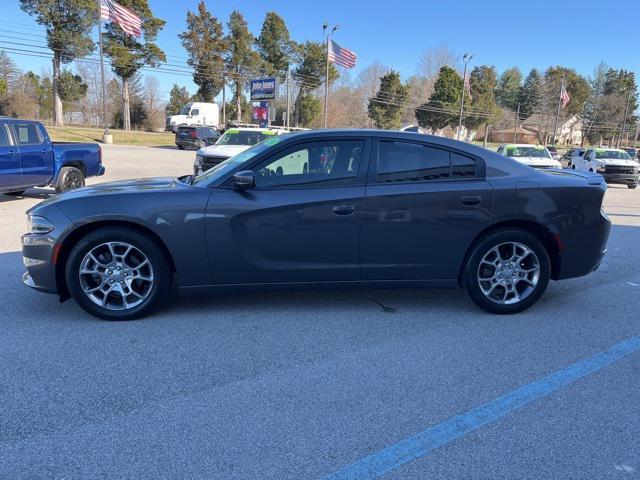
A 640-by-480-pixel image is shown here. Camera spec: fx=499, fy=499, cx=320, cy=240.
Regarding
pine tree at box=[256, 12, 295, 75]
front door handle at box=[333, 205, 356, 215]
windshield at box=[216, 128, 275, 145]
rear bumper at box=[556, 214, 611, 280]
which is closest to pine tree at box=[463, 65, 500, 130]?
pine tree at box=[256, 12, 295, 75]

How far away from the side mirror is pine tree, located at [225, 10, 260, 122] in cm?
5908

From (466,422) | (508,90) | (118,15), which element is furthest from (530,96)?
(466,422)

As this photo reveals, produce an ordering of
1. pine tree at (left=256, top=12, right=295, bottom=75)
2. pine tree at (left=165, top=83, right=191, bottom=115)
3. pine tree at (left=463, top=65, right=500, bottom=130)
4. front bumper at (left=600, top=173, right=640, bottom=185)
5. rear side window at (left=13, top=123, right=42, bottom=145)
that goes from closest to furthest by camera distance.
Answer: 1. rear side window at (left=13, top=123, right=42, bottom=145)
2. front bumper at (left=600, top=173, right=640, bottom=185)
3. pine tree at (left=463, top=65, right=500, bottom=130)
4. pine tree at (left=256, top=12, right=295, bottom=75)
5. pine tree at (left=165, top=83, right=191, bottom=115)

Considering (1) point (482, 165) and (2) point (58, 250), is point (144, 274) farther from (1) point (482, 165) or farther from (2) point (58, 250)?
(1) point (482, 165)

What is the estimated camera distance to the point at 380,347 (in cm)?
378

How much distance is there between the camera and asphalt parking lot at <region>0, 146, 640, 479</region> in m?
2.46

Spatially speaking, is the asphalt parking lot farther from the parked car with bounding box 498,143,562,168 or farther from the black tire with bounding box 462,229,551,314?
the parked car with bounding box 498,143,562,168

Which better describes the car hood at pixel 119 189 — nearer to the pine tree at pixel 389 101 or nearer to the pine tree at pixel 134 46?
the pine tree at pixel 134 46

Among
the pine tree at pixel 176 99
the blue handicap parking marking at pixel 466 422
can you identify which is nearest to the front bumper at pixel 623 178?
the blue handicap parking marking at pixel 466 422

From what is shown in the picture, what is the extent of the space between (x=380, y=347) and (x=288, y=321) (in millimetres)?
873

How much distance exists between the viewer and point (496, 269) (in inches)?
177

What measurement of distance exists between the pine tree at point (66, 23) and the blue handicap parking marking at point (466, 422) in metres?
49.8

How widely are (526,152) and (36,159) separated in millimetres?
16728

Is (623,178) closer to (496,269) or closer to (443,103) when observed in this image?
(496,269)
